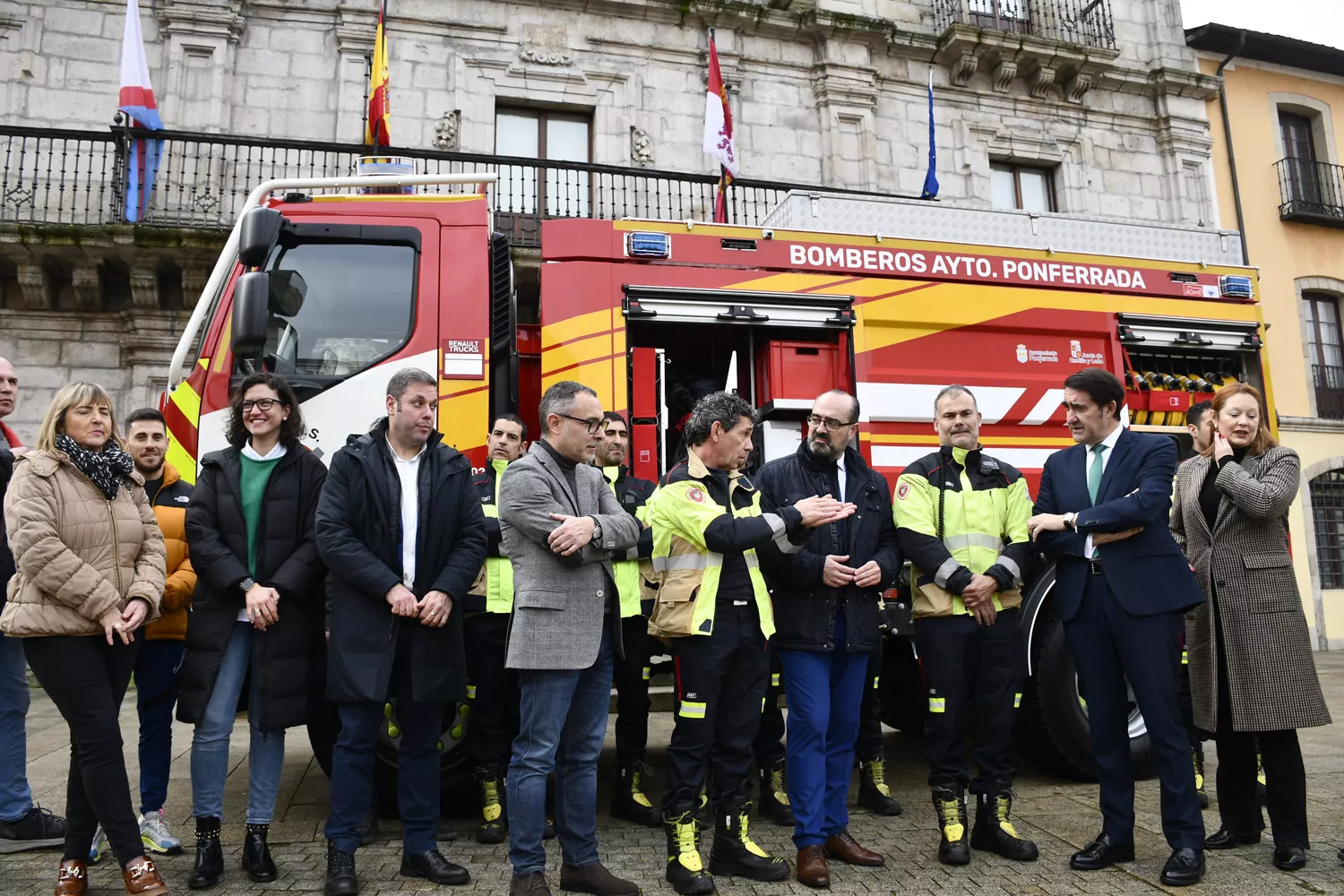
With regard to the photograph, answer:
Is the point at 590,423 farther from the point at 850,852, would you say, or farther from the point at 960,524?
the point at 850,852

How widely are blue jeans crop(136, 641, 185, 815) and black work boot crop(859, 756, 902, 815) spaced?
3.27 metres

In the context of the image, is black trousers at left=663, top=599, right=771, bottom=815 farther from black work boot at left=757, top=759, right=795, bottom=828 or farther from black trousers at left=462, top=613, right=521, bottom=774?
black trousers at left=462, top=613, right=521, bottom=774

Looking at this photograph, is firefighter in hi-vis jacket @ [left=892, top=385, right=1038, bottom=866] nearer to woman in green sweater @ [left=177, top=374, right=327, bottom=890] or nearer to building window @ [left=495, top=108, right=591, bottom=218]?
woman in green sweater @ [left=177, top=374, right=327, bottom=890]

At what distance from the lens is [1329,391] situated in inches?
628

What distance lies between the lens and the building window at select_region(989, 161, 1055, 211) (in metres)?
15.2

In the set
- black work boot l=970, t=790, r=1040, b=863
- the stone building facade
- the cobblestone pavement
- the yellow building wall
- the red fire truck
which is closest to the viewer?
the cobblestone pavement

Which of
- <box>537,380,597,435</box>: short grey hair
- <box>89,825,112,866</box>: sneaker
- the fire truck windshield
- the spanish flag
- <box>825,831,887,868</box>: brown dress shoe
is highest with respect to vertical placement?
the spanish flag

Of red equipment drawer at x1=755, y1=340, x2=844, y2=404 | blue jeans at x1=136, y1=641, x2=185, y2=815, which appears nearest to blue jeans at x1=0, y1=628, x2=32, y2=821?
blue jeans at x1=136, y1=641, x2=185, y2=815

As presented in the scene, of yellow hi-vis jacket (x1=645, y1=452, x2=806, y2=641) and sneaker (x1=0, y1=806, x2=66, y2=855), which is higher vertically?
yellow hi-vis jacket (x1=645, y1=452, x2=806, y2=641)

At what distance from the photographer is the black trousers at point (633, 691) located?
453cm

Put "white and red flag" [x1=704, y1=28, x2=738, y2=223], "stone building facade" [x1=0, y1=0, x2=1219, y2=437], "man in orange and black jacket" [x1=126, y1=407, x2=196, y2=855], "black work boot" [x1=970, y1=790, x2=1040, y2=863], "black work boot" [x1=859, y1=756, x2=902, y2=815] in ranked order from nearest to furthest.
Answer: "black work boot" [x1=970, y1=790, x2=1040, y2=863] → "man in orange and black jacket" [x1=126, y1=407, x2=196, y2=855] → "black work boot" [x1=859, y1=756, x2=902, y2=815] → "white and red flag" [x1=704, y1=28, x2=738, y2=223] → "stone building facade" [x1=0, y1=0, x2=1219, y2=437]

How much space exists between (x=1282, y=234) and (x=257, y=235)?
17.4 metres

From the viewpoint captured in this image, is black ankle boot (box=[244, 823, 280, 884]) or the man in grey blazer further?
black ankle boot (box=[244, 823, 280, 884])

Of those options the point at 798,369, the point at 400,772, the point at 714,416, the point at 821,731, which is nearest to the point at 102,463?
the point at 400,772
